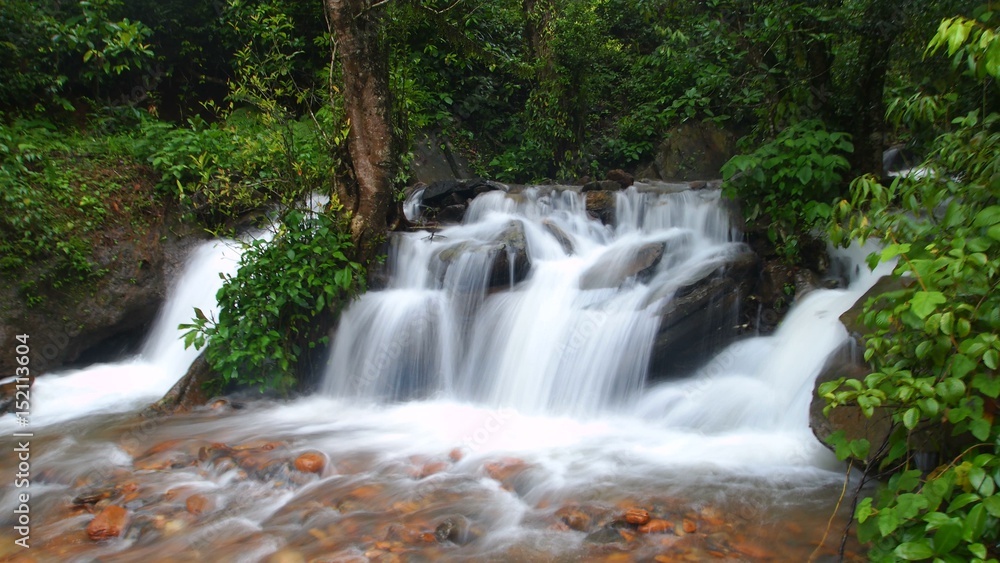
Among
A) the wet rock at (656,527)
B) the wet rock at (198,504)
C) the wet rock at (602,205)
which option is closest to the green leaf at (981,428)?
the wet rock at (656,527)

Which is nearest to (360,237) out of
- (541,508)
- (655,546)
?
(541,508)

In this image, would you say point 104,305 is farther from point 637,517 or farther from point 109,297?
point 637,517

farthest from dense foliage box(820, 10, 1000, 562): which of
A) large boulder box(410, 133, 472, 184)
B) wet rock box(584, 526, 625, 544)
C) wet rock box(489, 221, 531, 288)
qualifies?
large boulder box(410, 133, 472, 184)

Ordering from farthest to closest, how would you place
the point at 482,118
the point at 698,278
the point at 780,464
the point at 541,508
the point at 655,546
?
the point at 482,118, the point at 698,278, the point at 780,464, the point at 541,508, the point at 655,546

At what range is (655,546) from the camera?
3.48 metres

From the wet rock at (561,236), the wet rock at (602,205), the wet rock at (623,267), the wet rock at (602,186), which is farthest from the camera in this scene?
the wet rock at (602,186)

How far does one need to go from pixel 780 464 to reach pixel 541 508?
1609 mm

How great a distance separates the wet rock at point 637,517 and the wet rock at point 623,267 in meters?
2.74

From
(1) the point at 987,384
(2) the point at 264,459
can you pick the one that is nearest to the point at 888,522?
(1) the point at 987,384

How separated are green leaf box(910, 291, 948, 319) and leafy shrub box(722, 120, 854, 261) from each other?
3.30 meters

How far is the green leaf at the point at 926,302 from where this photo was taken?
2604 millimetres

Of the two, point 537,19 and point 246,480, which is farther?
point 537,19

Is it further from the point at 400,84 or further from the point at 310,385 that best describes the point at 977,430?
the point at 400,84

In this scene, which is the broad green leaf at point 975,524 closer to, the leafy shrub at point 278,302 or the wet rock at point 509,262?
the wet rock at point 509,262
